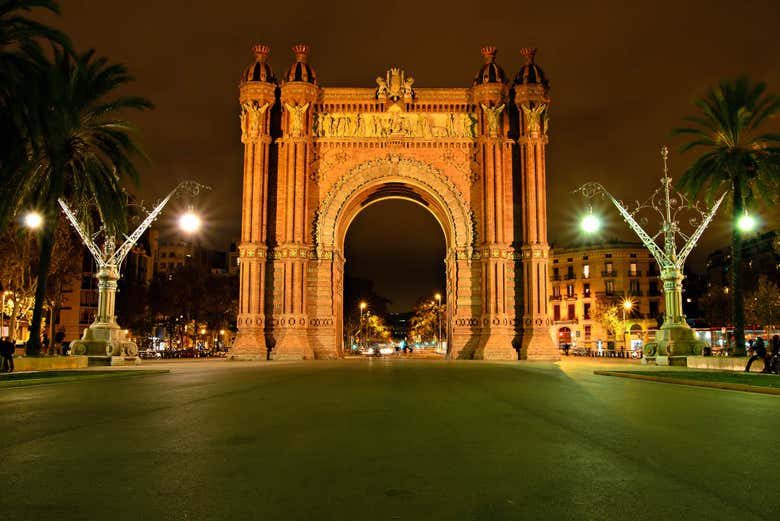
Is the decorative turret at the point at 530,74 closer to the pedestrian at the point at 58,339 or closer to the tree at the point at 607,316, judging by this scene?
the pedestrian at the point at 58,339

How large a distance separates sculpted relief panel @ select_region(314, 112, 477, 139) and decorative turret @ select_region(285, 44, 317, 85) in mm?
2404

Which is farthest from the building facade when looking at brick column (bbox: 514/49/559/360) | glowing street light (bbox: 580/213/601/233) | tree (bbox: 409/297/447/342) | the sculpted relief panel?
glowing street light (bbox: 580/213/601/233)

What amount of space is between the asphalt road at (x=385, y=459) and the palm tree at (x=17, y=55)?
32.7 feet

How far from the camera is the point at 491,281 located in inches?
1606

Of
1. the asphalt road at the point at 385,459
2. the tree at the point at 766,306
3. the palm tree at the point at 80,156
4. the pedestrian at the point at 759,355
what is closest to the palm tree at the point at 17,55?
the palm tree at the point at 80,156

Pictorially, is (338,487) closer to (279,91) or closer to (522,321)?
(522,321)

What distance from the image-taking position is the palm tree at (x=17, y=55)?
64.4 ft

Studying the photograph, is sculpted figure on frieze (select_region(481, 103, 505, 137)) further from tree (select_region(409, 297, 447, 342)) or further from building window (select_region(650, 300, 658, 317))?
tree (select_region(409, 297, 447, 342))

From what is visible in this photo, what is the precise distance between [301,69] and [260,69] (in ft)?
8.43

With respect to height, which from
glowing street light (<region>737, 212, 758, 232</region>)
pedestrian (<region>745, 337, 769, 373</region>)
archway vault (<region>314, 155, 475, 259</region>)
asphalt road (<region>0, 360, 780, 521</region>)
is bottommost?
asphalt road (<region>0, 360, 780, 521</region>)

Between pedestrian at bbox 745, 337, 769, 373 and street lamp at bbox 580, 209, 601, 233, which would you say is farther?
street lamp at bbox 580, 209, 601, 233

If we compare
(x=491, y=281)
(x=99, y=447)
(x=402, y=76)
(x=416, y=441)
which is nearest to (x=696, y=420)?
(x=416, y=441)

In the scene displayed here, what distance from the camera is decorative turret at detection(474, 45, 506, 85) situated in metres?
42.6

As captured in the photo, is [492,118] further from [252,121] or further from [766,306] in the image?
[766,306]
